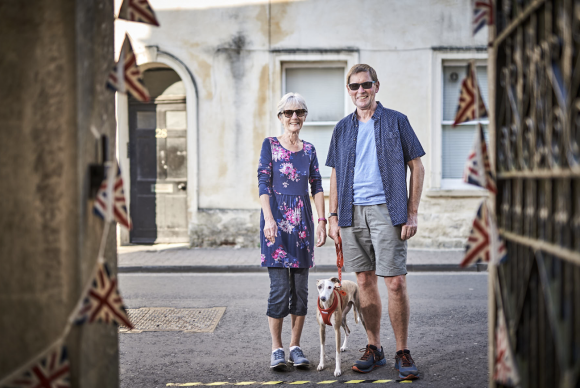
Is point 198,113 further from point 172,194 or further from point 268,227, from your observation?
point 268,227

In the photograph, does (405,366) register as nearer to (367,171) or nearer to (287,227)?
(287,227)

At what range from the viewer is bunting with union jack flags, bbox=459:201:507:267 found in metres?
2.46

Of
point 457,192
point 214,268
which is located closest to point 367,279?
point 214,268

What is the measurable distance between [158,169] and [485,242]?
9809mm

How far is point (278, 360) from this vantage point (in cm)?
421

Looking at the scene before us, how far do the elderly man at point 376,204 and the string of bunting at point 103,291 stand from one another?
2.05 metres

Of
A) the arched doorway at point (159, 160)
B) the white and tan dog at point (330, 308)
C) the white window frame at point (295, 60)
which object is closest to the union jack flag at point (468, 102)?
the white and tan dog at point (330, 308)

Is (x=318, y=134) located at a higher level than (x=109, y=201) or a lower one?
higher

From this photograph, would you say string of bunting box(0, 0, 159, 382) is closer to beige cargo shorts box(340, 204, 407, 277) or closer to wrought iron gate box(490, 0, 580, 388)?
wrought iron gate box(490, 0, 580, 388)

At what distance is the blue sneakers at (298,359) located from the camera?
425cm

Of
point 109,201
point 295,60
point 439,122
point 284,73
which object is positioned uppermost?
point 295,60

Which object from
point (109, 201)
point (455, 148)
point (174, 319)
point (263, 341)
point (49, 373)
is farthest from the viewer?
point (455, 148)

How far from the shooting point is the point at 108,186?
99.3 inches

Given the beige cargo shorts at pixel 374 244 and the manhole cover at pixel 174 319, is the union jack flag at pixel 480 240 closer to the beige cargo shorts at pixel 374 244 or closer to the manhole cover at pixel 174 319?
the beige cargo shorts at pixel 374 244
